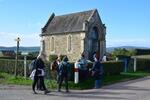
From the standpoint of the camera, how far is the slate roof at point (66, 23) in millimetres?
48781

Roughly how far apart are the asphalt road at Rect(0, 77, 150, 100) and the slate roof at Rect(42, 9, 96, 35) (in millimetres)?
28897

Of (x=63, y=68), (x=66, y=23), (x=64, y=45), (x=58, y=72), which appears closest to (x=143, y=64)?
(x=58, y=72)

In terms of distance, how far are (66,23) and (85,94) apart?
115ft

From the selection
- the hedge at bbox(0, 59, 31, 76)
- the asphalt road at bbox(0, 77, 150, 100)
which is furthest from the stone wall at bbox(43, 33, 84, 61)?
the asphalt road at bbox(0, 77, 150, 100)

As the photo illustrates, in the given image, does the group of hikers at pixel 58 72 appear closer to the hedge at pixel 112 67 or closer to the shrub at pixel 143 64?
the hedge at pixel 112 67

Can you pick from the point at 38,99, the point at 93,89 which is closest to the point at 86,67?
the point at 93,89

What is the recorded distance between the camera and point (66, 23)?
169ft

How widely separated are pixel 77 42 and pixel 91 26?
2852 millimetres

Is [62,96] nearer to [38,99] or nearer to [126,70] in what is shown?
[38,99]

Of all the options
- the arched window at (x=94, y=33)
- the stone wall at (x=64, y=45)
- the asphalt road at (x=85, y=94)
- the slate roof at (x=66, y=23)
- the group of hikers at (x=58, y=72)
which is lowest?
the asphalt road at (x=85, y=94)

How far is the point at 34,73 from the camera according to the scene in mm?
17250

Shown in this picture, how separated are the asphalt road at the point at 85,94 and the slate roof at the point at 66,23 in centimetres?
2890

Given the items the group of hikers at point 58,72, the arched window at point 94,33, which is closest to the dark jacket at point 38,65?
the group of hikers at point 58,72

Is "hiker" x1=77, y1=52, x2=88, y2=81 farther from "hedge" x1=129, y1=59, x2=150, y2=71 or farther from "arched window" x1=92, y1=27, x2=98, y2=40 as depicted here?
"arched window" x1=92, y1=27, x2=98, y2=40
